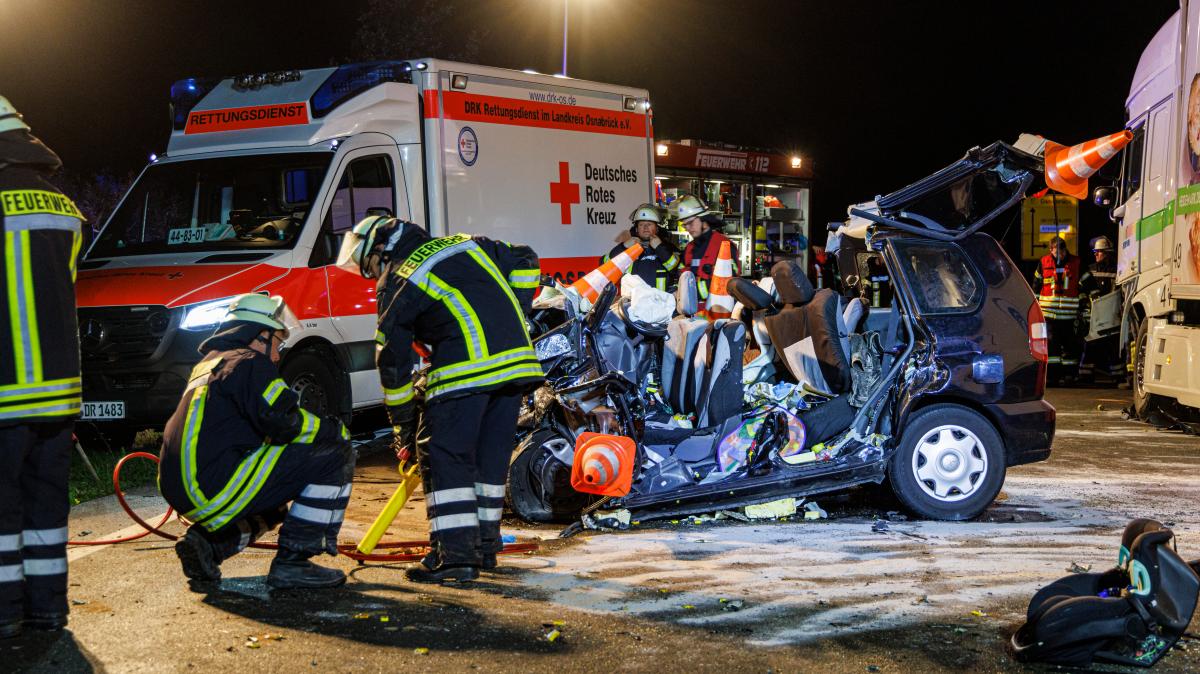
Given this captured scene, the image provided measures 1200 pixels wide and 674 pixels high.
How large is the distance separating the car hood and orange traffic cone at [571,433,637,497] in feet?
11.1

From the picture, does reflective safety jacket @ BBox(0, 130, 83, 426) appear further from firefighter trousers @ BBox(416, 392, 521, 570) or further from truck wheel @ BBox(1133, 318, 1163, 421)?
truck wheel @ BBox(1133, 318, 1163, 421)

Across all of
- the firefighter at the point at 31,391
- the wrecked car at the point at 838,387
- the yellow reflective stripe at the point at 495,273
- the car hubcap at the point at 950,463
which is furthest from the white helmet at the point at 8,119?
the car hubcap at the point at 950,463

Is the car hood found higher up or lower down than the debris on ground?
higher up

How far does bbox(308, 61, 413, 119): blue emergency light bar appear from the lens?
9.40 m

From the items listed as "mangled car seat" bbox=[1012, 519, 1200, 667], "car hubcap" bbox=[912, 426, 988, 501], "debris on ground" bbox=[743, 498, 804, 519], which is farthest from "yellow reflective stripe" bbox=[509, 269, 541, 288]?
"mangled car seat" bbox=[1012, 519, 1200, 667]

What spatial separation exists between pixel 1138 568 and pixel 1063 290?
1188 centimetres

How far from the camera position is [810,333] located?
6.77 meters

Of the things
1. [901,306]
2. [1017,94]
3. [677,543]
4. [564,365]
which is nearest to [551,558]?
[677,543]

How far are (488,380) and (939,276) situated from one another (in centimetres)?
286

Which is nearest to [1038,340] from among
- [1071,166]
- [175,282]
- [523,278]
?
[1071,166]

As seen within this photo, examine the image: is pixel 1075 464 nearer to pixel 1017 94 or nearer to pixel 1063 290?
pixel 1063 290

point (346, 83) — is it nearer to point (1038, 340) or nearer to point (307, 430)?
point (307, 430)

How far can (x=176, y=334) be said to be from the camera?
8.34m

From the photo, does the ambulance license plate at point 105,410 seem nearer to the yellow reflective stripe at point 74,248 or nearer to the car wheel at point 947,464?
the yellow reflective stripe at point 74,248
